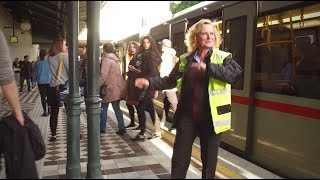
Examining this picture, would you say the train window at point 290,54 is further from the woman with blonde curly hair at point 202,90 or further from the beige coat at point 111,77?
Result: the beige coat at point 111,77

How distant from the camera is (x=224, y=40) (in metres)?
5.18

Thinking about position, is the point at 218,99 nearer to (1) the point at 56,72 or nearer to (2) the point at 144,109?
(2) the point at 144,109

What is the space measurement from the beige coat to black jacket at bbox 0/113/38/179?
3.49m

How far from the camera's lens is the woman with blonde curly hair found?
7.72ft

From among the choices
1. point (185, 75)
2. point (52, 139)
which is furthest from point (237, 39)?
point (52, 139)

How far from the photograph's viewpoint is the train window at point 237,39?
15.3ft

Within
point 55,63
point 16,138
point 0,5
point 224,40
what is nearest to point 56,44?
point 55,63

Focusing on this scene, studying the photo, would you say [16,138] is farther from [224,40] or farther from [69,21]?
[224,40]

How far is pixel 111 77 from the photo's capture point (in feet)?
19.3

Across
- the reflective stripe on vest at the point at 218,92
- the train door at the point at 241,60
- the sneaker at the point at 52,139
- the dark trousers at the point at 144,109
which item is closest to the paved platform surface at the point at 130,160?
the sneaker at the point at 52,139

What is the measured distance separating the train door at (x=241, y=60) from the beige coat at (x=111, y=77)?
1.79 m

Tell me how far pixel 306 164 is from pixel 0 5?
12.2 meters

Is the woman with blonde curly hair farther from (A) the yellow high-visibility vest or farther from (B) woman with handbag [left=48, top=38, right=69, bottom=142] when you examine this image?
(B) woman with handbag [left=48, top=38, right=69, bottom=142]

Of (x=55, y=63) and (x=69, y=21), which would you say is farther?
(x=55, y=63)
